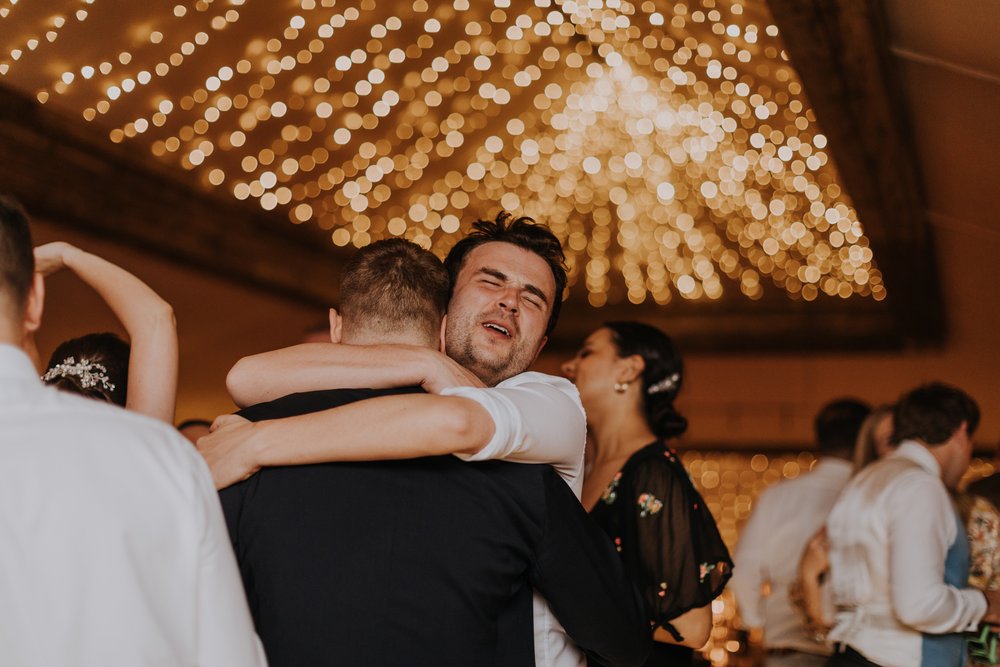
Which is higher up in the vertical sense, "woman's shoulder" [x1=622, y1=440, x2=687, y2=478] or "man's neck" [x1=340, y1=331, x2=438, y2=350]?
"man's neck" [x1=340, y1=331, x2=438, y2=350]

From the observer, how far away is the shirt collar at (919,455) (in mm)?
2875

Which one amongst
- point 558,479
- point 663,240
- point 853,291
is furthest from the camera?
point 853,291

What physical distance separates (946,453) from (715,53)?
6.23ft

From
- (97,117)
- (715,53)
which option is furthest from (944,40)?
(97,117)

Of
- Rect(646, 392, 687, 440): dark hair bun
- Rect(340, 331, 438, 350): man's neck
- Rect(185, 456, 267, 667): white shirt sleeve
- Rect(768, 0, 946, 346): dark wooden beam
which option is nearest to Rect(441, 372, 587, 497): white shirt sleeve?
Rect(340, 331, 438, 350): man's neck

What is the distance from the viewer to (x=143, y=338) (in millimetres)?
1583

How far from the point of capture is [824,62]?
3271 millimetres

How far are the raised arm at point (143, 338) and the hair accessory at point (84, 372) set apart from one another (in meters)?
0.35

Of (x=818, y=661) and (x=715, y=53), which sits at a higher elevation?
(x=715, y=53)

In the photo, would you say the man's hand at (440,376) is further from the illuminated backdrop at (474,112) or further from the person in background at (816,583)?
the illuminated backdrop at (474,112)

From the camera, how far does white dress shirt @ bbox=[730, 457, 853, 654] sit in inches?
151

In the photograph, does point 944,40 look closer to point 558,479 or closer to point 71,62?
point 558,479

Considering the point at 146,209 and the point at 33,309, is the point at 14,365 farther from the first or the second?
the point at 146,209

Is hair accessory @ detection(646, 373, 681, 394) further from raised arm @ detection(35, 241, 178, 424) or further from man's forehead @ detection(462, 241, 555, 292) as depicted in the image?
raised arm @ detection(35, 241, 178, 424)
